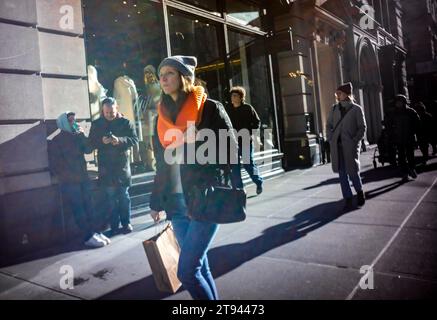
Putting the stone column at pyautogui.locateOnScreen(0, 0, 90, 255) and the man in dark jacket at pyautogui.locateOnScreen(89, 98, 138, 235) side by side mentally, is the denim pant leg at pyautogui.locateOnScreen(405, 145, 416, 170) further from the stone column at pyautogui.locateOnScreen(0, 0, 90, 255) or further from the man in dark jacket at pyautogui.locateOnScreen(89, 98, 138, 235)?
the stone column at pyautogui.locateOnScreen(0, 0, 90, 255)

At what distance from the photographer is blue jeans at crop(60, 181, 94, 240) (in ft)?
15.3

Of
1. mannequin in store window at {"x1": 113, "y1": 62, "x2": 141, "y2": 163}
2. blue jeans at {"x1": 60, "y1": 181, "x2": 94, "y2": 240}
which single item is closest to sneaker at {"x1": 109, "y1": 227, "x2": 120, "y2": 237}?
blue jeans at {"x1": 60, "y1": 181, "x2": 94, "y2": 240}

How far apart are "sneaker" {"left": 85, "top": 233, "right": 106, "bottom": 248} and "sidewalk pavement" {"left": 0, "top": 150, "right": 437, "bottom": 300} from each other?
0.31ft

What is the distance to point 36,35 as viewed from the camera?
4.70m

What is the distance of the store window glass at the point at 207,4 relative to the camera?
7.77m

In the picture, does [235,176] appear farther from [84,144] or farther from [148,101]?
[148,101]

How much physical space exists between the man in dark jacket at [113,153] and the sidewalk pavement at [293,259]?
58 cm

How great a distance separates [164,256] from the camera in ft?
7.84

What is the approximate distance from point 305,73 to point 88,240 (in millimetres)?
8818

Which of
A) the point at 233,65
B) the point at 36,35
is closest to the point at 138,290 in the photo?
the point at 36,35

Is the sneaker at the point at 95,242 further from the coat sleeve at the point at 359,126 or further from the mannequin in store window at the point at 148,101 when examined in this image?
the coat sleeve at the point at 359,126

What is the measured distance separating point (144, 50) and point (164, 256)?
5.69 metres

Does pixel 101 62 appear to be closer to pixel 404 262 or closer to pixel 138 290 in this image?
pixel 138 290

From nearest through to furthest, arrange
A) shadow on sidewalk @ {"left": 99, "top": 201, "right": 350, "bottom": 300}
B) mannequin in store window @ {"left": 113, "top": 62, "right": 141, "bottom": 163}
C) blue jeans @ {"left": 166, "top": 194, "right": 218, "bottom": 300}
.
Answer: blue jeans @ {"left": 166, "top": 194, "right": 218, "bottom": 300}
shadow on sidewalk @ {"left": 99, "top": 201, "right": 350, "bottom": 300}
mannequin in store window @ {"left": 113, "top": 62, "right": 141, "bottom": 163}
